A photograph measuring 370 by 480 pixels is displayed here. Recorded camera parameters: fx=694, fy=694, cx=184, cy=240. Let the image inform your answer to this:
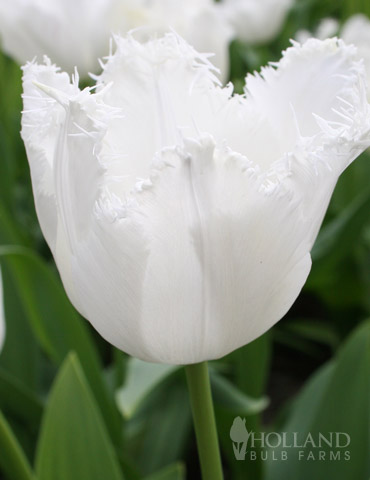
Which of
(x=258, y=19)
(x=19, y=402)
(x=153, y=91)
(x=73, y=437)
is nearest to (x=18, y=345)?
(x=19, y=402)

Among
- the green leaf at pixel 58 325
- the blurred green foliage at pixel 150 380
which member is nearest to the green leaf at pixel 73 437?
the blurred green foliage at pixel 150 380

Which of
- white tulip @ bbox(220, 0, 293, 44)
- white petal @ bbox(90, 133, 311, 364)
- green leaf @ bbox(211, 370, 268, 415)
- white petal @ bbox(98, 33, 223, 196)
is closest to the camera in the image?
white petal @ bbox(90, 133, 311, 364)

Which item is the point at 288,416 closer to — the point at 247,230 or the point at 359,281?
the point at 359,281

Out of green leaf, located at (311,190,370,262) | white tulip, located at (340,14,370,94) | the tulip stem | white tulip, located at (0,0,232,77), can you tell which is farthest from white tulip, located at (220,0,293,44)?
the tulip stem

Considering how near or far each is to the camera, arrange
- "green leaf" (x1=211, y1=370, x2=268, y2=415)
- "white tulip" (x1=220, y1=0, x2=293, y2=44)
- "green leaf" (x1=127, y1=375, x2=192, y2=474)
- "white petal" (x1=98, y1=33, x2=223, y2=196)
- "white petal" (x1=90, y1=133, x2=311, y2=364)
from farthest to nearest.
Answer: "white tulip" (x1=220, y1=0, x2=293, y2=44), "green leaf" (x1=127, y1=375, x2=192, y2=474), "green leaf" (x1=211, y1=370, x2=268, y2=415), "white petal" (x1=98, y1=33, x2=223, y2=196), "white petal" (x1=90, y1=133, x2=311, y2=364)

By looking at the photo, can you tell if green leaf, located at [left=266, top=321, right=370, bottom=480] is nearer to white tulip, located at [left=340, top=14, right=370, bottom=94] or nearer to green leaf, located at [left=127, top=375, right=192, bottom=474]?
green leaf, located at [left=127, top=375, right=192, bottom=474]

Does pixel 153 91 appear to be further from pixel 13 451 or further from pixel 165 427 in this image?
pixel 165 427

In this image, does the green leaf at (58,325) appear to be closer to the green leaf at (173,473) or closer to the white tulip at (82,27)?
the green leaf at (173,473)
